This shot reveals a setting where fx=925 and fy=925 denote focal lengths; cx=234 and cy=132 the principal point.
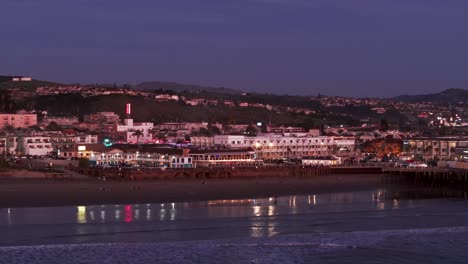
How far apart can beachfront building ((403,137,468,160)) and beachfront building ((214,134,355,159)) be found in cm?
617

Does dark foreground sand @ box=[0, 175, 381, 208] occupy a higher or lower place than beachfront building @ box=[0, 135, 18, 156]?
lower

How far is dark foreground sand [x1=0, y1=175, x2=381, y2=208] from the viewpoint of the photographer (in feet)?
129

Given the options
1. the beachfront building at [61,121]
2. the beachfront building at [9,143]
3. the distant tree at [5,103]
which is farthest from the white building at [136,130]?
the distant tree at [5,103]

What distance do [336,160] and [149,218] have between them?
3606 cm

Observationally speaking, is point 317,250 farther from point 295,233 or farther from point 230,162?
point 230,162

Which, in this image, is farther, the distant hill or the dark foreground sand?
the distant hill

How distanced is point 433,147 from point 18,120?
138 ft

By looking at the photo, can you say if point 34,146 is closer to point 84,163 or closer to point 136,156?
point 136,156

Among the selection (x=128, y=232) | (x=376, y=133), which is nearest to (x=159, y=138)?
(x=376, y=133)

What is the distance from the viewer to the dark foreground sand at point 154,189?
39.5m

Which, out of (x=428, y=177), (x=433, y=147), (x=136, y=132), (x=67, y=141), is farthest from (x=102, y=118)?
(x=428, y=177)

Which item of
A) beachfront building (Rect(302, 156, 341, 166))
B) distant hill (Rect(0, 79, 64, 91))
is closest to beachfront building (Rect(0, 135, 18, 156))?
beachfront building (Rect(302, 156, 341, 166))

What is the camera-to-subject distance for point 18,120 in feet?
306

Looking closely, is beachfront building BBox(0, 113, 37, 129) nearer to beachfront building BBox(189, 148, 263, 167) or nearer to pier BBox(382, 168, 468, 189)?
beachfront building BBox(189, 148, 263, 167)
